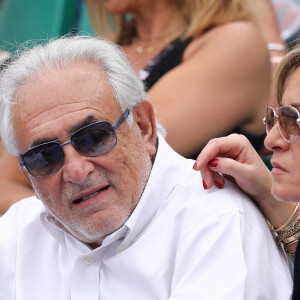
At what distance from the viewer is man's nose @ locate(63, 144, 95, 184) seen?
205cm

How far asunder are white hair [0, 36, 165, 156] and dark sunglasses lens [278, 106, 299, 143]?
20.8 inches

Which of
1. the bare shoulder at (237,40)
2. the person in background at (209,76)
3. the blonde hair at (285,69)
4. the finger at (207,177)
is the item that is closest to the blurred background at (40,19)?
the person in background at (209,76)

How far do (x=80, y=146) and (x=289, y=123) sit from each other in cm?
64

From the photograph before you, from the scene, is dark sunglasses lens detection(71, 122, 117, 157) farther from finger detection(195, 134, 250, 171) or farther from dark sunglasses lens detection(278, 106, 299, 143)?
dark sunglasses lens detection(278, 106, 299, 143)

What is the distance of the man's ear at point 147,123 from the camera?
7.47 ft

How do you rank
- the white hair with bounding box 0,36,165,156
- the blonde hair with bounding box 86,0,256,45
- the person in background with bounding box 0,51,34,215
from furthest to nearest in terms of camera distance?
the blonde hair with bounding box 86,0,256,45
the person in background with bounding box 0,51,34,215
the white hair with bounding box 0,36,165,156

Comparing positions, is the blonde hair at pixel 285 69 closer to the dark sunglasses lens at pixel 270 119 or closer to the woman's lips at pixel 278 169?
the dark sunglasses lens at pixel 270 119

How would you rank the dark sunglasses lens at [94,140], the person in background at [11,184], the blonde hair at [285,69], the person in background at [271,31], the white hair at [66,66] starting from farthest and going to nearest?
the person in background at [271,31]
the person in background at [11,184]
the white hair at [66,66]
the dark sunglasses lens at [94,140]
the blonde hair at [285,69]

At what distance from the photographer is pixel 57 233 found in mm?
2314

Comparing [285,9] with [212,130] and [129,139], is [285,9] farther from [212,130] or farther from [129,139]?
[129,139]

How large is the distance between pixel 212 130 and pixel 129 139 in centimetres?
114

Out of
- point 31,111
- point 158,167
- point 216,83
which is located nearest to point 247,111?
point 216,83

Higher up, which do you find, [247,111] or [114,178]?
[114,178]

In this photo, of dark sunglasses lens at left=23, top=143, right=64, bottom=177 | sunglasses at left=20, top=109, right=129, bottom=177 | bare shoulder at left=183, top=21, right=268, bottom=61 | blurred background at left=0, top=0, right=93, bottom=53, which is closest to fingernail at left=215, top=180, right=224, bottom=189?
sunglasses at left=20, top=109, right=129, bottom=177
